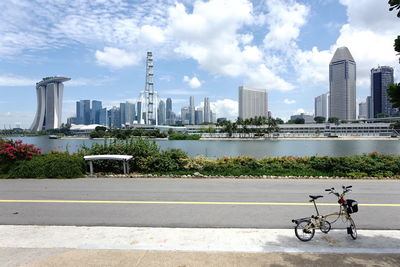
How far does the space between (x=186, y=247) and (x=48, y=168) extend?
29.4 ft

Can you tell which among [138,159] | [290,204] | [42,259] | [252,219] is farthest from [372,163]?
[42,259]

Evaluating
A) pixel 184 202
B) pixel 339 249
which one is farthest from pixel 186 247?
pixel 184 202

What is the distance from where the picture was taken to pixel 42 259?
4.01m

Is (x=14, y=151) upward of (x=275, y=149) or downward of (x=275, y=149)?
upward

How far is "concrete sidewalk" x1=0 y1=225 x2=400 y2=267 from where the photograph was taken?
3.89m

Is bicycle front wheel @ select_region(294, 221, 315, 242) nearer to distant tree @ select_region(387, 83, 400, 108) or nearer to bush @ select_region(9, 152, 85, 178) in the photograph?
distant tree @ select_region(387, 83, 400, 108)

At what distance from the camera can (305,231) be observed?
4699 mm

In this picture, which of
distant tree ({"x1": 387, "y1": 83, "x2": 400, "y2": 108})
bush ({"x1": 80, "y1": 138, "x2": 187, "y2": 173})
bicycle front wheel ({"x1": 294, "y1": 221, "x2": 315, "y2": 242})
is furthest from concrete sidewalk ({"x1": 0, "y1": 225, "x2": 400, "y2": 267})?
bush ({"x1": 80, "y1": 138, "x2": 187, "y2": 173})

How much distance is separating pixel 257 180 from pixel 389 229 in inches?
216

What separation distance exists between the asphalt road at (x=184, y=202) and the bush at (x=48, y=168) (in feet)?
1.92

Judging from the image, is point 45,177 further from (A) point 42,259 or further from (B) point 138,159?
(A) point 42,259

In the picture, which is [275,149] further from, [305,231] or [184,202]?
[305,231]

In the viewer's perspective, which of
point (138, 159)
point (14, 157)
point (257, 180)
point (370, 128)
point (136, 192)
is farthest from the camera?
point (370, 128)

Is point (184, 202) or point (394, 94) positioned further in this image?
point (184, 202)
